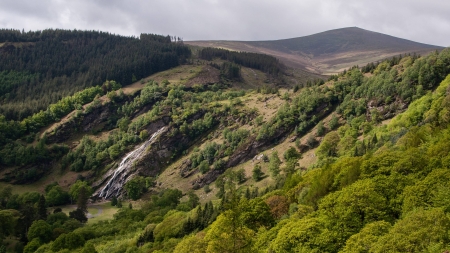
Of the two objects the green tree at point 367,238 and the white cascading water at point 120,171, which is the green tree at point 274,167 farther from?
the white cascading water at point 120,171

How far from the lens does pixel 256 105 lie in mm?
166375

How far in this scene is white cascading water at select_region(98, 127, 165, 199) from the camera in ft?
475

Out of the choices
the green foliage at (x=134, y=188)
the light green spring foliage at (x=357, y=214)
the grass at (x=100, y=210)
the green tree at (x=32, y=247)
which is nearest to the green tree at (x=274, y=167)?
the light green spring foliage at (x=357, y=214)

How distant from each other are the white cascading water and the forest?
4881 millimetres

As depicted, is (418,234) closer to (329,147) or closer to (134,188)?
(329,147)

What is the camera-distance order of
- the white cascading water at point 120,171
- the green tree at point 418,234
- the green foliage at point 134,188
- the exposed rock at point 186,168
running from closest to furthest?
the green tree at point 418,234, the green foliage at point 134,188, the exposed rock at point 186,168, the white cascading water at point 120,171

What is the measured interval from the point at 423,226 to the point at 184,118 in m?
143

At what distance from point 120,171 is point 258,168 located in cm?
6430

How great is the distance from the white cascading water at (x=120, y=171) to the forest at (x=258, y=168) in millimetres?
4881

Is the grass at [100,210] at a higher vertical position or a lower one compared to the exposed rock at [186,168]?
lower

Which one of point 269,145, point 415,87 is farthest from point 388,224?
point 269,145

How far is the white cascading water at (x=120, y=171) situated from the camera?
14475cm

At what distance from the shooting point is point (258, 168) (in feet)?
380

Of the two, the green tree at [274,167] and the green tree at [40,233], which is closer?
the green tree at [40,233]
